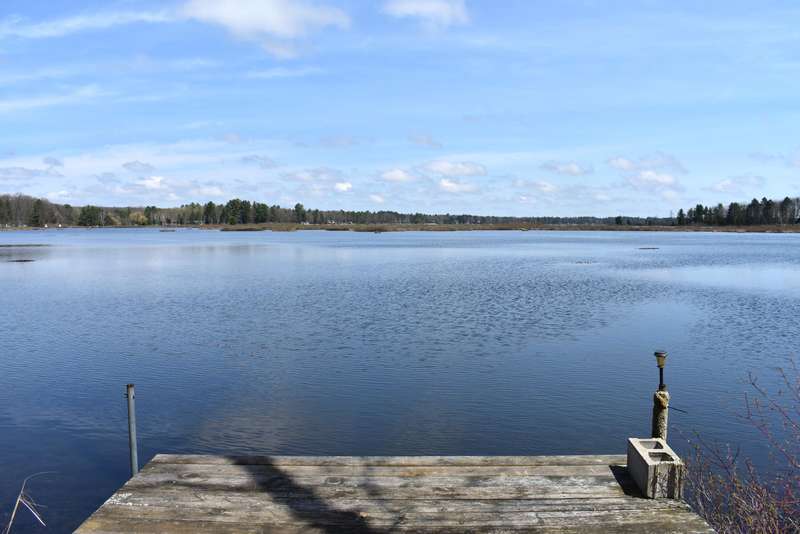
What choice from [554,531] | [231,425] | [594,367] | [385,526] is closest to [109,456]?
[231,425]

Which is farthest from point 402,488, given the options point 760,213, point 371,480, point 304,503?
point 760,213

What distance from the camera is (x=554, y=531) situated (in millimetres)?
5922

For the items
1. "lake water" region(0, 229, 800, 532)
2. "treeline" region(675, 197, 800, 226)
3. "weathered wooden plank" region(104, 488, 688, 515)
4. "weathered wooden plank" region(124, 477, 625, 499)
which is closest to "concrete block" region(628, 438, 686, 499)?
"weathered wooden plank" region(104, 488, 688, 515)

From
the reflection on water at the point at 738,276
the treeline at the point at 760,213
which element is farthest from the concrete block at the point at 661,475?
the treeline at the point at 760,213

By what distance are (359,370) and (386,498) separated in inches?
372

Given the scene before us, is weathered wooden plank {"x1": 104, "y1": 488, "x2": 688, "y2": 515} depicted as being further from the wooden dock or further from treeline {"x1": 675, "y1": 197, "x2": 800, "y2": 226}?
treeline {"x1": 675, "y1": 197, "x2": 800, "y2": 226}

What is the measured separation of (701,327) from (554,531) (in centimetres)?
1865

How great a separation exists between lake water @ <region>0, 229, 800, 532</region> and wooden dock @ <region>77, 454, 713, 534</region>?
3.03m

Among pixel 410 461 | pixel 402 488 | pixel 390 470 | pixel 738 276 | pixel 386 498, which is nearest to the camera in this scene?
pixel 386 498

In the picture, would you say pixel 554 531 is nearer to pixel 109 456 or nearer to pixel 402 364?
pixel 109 456

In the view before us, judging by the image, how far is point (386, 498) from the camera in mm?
6621

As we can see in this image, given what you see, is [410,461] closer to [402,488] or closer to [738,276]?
[402,488]

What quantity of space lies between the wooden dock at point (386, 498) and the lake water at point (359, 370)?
303 centimetres

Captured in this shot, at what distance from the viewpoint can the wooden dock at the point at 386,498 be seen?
19.8 ft
